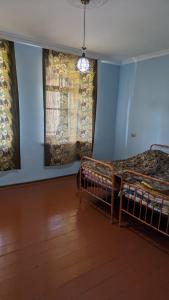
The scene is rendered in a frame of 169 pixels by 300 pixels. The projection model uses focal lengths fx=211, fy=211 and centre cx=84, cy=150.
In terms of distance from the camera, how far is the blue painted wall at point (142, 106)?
12.9ft

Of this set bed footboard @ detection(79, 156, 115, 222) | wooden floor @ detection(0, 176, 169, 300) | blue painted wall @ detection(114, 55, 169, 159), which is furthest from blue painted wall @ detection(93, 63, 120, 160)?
wooden floor @ detection(0, 176, 169, 300)

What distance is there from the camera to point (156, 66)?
3992mm

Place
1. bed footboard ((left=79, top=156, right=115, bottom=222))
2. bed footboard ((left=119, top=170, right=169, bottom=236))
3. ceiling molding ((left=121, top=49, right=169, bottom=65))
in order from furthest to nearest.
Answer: ceiling molding ((left=121, top=49, right=169, bottom=65)) → bed footboard ((left=79, top=156, right=115, bottom=222)) → bed footboard ((left=119, top=170, right=169, bottom=236))

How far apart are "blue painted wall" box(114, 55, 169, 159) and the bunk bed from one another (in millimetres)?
375

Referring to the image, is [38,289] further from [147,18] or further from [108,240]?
[147,18]

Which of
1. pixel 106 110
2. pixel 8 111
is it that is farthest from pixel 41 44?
pixel 106 110

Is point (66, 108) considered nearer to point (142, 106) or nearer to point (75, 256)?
point (142, 106)

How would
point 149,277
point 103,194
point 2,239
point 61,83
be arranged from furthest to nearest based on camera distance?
point 61,83 < point 103,194 < point 2,239 < point 149,277

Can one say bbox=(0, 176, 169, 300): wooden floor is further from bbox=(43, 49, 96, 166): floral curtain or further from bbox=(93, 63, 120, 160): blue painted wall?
bbox=(93, 63, 120, 160): blue painted wall

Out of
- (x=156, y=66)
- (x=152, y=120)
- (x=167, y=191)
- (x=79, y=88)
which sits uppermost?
(x=156, y=66)

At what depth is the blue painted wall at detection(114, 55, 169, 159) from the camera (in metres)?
3.93

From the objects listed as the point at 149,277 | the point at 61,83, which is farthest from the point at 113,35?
the point at 149,277

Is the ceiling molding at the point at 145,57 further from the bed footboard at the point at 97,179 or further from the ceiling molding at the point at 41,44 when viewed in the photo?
the bed footboard at the point at 97,179

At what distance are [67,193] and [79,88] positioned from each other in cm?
206
